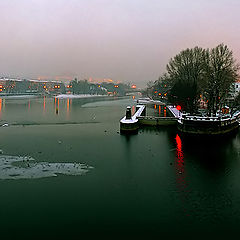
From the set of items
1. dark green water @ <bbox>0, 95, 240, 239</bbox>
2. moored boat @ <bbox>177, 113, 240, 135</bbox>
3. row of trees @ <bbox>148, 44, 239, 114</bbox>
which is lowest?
dark green water @ <bbox>0, 95, 240, 239</bbox>

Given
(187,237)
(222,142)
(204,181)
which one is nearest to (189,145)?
(222,142)

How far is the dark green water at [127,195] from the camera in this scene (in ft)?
40.9

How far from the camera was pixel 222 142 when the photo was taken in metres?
33.5

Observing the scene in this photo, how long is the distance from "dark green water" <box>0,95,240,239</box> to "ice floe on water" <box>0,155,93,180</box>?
97 centimetres

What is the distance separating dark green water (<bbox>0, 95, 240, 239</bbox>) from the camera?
40.9ft

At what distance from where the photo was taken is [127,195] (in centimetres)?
1623

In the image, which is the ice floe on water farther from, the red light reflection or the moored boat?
the moored boat

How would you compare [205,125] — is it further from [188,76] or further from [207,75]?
[188,76]

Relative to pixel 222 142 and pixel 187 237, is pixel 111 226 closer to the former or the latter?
pixel 187 237

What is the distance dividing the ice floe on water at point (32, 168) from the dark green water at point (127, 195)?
968 mm

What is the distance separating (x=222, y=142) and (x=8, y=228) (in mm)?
29721

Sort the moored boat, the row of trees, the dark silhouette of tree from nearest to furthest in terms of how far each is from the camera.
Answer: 1. the moored boat
2. the row of trees
3. the dark silhouette of tree

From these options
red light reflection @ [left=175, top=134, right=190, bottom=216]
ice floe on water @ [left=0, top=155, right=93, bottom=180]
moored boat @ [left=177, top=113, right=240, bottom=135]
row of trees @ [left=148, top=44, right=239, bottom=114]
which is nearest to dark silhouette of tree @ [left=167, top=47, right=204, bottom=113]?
row of trees @ [left=148, top=44, right=239, bottom=114]

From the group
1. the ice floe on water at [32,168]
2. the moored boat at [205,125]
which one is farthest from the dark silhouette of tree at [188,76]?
the ice floe on water at [32,168]
